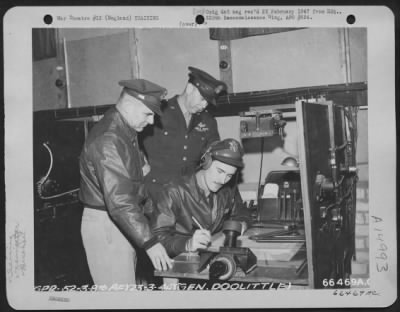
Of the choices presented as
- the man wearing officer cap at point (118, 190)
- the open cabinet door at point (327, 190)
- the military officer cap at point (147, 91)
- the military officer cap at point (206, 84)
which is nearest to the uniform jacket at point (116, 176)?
the man wearing officer cap at point (118, 190)

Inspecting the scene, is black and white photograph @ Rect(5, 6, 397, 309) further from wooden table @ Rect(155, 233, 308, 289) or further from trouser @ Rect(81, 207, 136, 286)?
wooden table @ Rect(155, 233, 308, 289)

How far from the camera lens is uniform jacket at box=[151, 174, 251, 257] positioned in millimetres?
1815

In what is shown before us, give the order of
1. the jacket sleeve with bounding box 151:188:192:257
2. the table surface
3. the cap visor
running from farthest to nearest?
the cap visor → the jacket sleeve with bounding box 151:188:192:257 → the table surface

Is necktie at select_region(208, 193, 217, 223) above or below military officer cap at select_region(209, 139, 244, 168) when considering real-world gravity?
below

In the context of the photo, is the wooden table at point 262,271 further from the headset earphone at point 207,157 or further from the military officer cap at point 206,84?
the military officer cap at point 206,84

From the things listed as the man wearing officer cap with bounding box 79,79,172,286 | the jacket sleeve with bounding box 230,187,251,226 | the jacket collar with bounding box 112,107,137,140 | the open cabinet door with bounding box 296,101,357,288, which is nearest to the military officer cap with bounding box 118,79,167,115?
the man wearing officer cap with bounding box 79,79,172,286

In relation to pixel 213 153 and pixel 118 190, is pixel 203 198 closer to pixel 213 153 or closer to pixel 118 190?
pixel 213 153

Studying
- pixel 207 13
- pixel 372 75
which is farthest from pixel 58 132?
pixel 372 75

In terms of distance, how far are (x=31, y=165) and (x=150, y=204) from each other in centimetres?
56

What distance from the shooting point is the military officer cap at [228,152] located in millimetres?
1854

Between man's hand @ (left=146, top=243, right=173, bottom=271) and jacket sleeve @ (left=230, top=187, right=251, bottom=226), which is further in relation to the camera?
jacket sleeve @ (left=230, top=187, right=251, bottom=226)

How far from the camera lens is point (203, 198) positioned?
1898mm

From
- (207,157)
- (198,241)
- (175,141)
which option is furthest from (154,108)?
(198,241)

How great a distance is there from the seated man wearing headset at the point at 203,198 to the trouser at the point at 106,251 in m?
0.19
